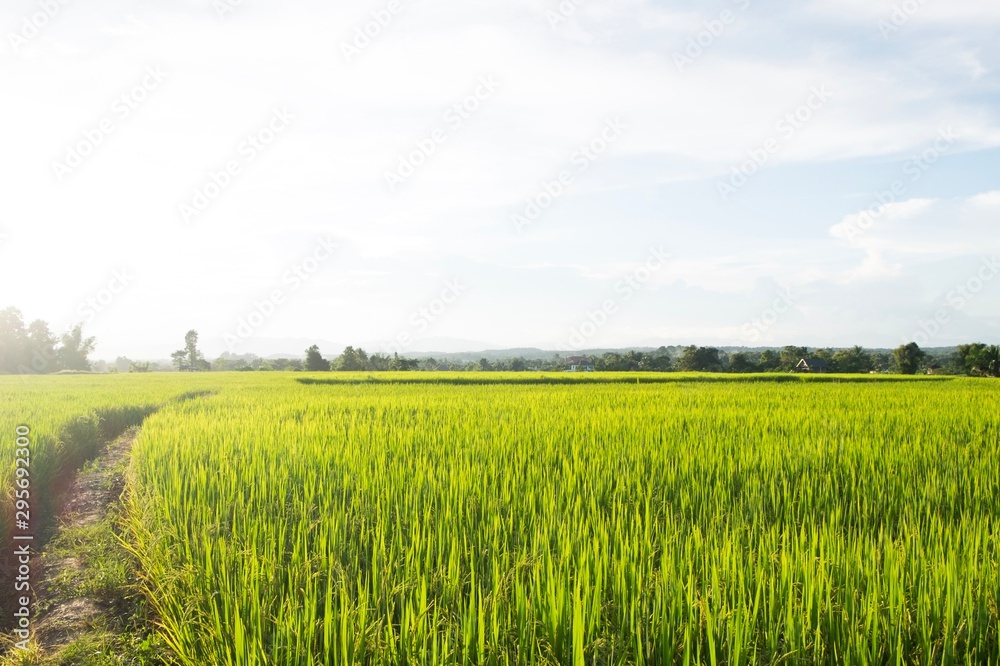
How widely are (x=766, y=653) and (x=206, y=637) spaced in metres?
2.27

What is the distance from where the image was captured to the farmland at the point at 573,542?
210cm

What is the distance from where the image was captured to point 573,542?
9.32 feet

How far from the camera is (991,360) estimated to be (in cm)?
5209

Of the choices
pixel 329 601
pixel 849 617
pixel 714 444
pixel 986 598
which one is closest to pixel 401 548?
pixel 329 601

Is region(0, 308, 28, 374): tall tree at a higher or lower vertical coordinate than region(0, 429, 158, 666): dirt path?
higher

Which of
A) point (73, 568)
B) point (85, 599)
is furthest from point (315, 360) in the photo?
point (85, 599)

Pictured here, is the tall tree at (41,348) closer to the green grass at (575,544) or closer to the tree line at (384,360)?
the tree line at (384,360)

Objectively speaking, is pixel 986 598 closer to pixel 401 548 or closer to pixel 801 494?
pixel 801 494

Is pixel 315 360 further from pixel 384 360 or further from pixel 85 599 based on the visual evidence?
pixel 85 599

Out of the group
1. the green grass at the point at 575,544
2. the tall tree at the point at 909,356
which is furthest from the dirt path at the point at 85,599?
the tall tree at the point at 909,356

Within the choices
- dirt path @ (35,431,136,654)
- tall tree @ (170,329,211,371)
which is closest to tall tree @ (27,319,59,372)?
tall tree @ (170,329,211,371)

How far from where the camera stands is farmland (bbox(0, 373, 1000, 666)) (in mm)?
2096

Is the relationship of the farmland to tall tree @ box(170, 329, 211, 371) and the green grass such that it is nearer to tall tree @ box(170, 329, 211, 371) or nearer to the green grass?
the green grass

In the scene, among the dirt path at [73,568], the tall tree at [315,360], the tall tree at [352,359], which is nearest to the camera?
the dirt path at [73,568]
